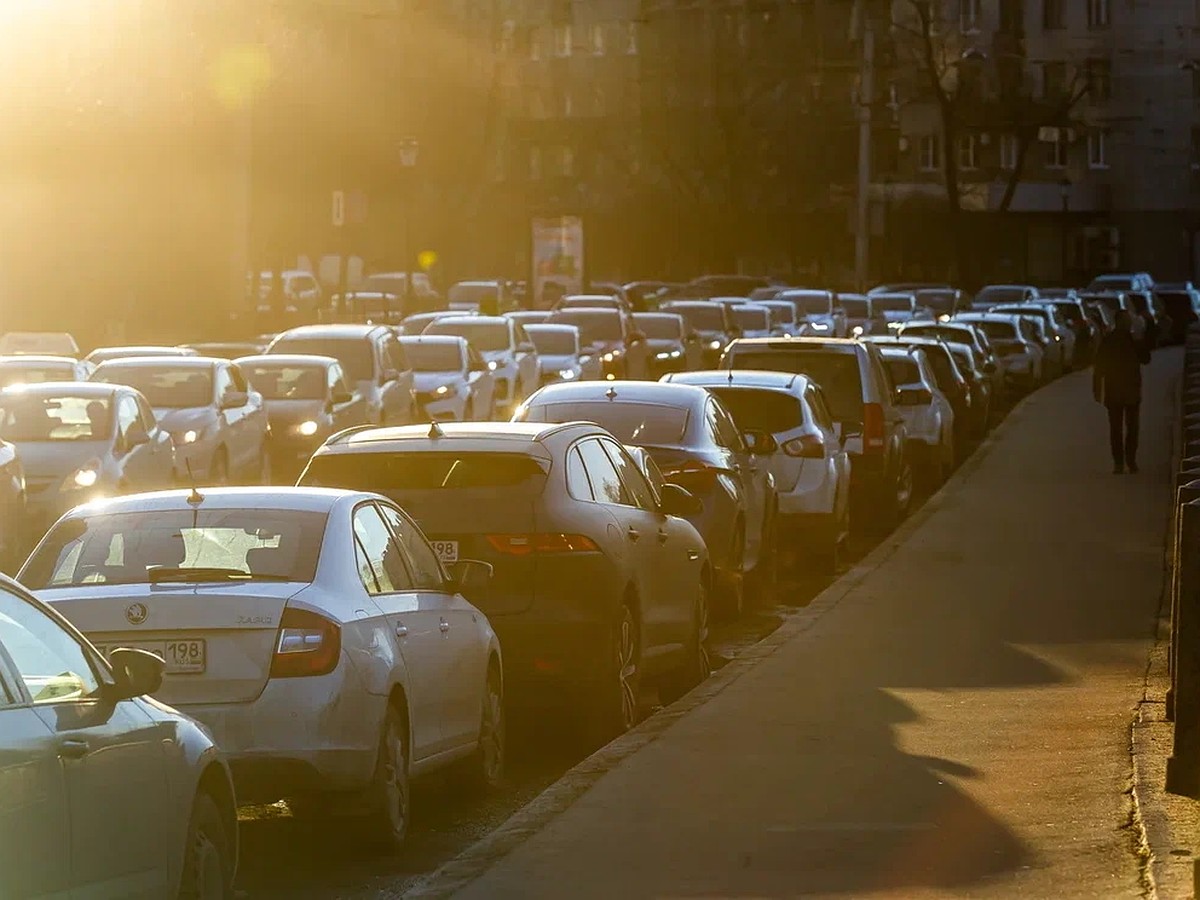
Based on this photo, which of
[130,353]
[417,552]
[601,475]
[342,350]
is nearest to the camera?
[417,552]

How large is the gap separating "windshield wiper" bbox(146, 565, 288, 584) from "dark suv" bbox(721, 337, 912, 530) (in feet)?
46.0

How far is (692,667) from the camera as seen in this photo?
48.4ft

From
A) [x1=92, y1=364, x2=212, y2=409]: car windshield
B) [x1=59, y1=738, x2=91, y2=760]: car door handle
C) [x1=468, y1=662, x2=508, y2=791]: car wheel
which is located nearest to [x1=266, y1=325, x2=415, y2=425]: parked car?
[x1=92, y1=364, x2=212, y2=409]: car windshield

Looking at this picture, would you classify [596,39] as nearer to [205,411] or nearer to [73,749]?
[205,411]

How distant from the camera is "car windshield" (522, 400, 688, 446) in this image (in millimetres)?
17484

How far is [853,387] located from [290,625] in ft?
51.2

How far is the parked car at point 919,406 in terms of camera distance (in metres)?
30.1

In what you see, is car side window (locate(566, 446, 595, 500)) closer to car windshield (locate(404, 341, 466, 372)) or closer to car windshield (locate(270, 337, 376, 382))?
car windshield (locate(270, 337, 376, 382))

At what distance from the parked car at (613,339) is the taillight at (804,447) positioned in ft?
72.1

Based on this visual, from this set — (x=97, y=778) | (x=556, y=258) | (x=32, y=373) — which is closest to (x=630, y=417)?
(x=97, y=778)

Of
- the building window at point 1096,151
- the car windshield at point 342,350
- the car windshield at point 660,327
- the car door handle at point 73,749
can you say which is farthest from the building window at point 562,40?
the car door handle at point 73,749

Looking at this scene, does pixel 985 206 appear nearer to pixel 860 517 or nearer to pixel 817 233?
pixel 817 233

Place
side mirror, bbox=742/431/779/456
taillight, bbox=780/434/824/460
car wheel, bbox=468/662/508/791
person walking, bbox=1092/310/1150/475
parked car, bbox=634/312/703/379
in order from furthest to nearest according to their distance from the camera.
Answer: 1. parked car, bbox=634/312/703/379
2. person walking, bbox=1092/310/1150/475
3. taillight, bbox=780/434/824/460
4. side mirror, bbox=742/431/779/456
5. car wheel, bbox=468/662/508/791

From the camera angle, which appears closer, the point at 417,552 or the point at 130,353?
the point at 417,552
